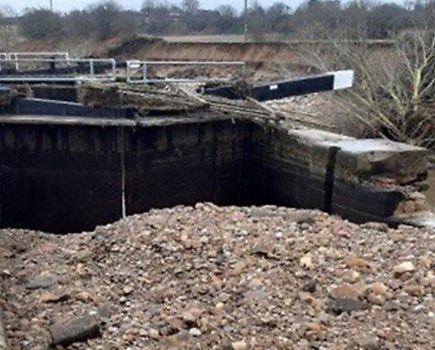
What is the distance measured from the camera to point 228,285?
16.7 feet

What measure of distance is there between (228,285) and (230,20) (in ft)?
188

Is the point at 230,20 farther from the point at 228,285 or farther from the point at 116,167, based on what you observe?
the point at 228,285

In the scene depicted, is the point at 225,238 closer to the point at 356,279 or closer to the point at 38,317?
the point at 356,279

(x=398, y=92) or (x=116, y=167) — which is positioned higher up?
(x=398, y=92)

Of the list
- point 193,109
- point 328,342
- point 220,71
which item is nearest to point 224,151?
point 193,109

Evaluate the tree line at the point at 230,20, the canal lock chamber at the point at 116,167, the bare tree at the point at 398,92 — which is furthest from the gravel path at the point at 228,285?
the tree line at the point at 230,20

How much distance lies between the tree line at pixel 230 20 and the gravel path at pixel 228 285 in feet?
55.2

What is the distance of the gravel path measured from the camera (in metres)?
4.49

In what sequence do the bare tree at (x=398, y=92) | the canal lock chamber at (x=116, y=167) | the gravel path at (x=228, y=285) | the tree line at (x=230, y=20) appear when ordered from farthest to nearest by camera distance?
the tree line at (x=230, y=20), the bare tree at (x=398, y=92), the canal lock chamber at (x=116, y=167), the gravel path at (x=228, y=285)

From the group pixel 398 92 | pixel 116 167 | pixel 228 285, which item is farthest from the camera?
pixel 398 92

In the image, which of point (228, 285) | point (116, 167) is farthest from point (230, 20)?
point (228, 285)

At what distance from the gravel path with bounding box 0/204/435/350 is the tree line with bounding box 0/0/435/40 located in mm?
16830

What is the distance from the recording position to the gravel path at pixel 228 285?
449cm

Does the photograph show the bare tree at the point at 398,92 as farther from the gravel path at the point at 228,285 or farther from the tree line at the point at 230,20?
the gravel path at the point at 228,285
